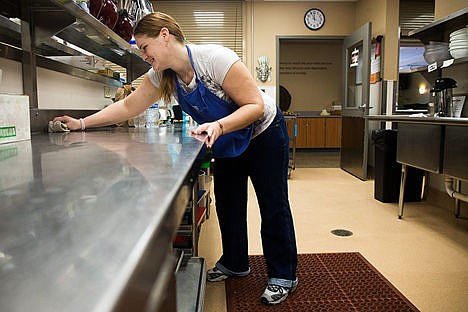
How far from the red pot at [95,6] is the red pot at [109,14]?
0.10 ft

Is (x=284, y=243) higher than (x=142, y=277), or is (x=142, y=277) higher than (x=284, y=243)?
(x=142, y=277)

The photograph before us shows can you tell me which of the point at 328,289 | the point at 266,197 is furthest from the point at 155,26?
the point at 328,289

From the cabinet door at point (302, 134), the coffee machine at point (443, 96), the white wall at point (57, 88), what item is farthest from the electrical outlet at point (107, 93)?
the cabinet door at point (302, 134)

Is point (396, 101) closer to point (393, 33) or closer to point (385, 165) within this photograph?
point (393, 33)

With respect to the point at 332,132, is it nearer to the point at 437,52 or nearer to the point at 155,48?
the point at 437,52

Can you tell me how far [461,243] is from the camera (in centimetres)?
254

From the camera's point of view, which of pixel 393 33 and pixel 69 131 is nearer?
pixel 69 131

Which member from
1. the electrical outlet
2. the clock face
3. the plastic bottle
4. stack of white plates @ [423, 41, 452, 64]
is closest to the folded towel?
the plastic bottle

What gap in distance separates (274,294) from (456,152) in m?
1.56

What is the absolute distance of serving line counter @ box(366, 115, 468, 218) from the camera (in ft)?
7.65

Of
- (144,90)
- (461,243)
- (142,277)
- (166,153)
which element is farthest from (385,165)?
(142,277)

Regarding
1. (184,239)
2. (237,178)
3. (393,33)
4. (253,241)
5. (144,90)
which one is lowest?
(253,241)

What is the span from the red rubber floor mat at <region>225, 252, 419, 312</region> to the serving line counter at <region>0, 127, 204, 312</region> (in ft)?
4.39

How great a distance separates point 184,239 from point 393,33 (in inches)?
182
